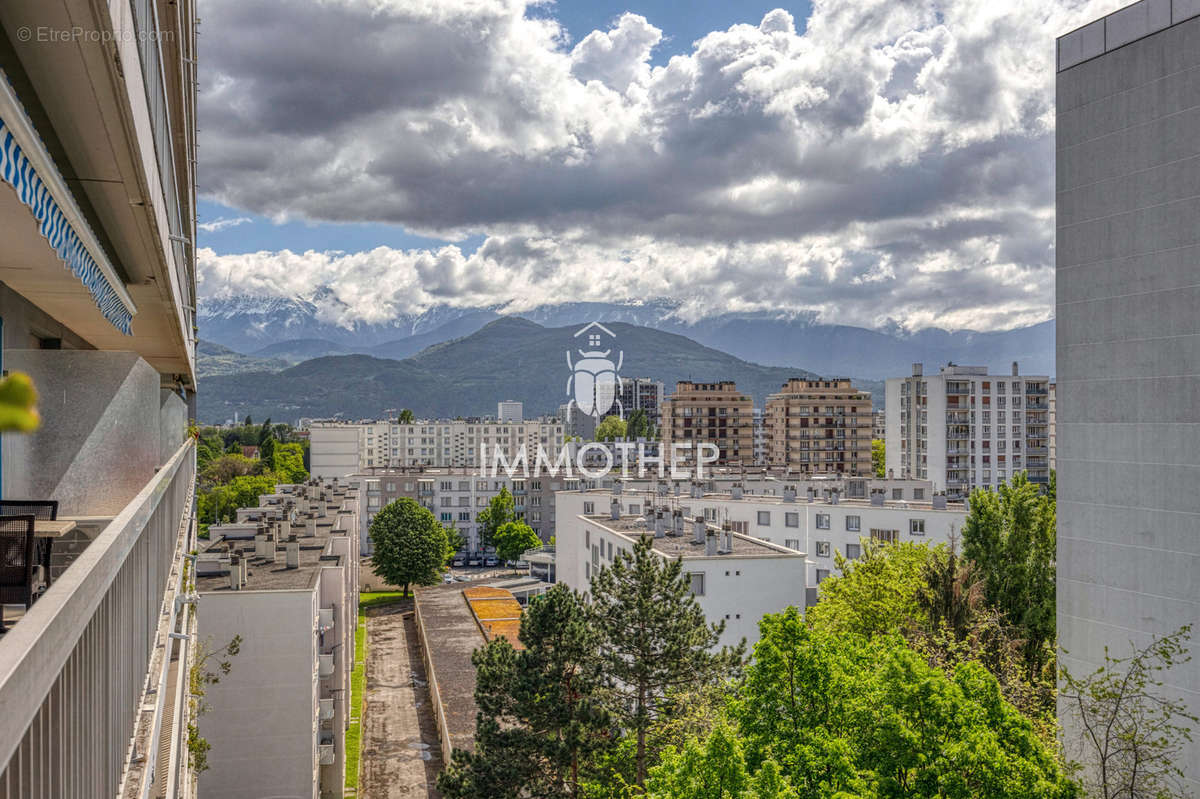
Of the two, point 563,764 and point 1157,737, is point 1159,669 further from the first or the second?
point 563,764

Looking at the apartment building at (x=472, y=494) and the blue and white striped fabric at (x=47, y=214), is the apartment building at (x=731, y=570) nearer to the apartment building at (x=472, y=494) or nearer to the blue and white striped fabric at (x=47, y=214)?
the blue and white striped fabric at (x=47, y=214)

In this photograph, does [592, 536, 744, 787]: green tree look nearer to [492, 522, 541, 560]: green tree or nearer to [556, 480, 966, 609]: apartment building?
[556, 480, 966, 609]: apartment building

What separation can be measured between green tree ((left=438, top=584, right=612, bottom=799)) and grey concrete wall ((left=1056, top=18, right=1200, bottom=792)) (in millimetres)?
10038

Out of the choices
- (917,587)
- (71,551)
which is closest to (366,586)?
(917,587)

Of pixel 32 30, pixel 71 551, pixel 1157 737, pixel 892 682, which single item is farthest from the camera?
pixel 1157 737

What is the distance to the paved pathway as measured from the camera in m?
29.2

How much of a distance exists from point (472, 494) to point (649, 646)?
6384 centimetres

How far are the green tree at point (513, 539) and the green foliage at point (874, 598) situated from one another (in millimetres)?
44796

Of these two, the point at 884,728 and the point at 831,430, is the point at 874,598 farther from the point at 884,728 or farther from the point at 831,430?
the point at 831,430

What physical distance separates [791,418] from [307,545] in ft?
265

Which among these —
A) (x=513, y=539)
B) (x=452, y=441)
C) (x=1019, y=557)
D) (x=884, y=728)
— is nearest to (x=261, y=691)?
(x=884, y=728)

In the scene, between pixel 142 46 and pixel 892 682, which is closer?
pixel 142 46

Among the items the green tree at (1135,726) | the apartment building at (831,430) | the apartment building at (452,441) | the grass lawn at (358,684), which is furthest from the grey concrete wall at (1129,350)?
the apartment building at (452,441)

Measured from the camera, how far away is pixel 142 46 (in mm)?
4012
